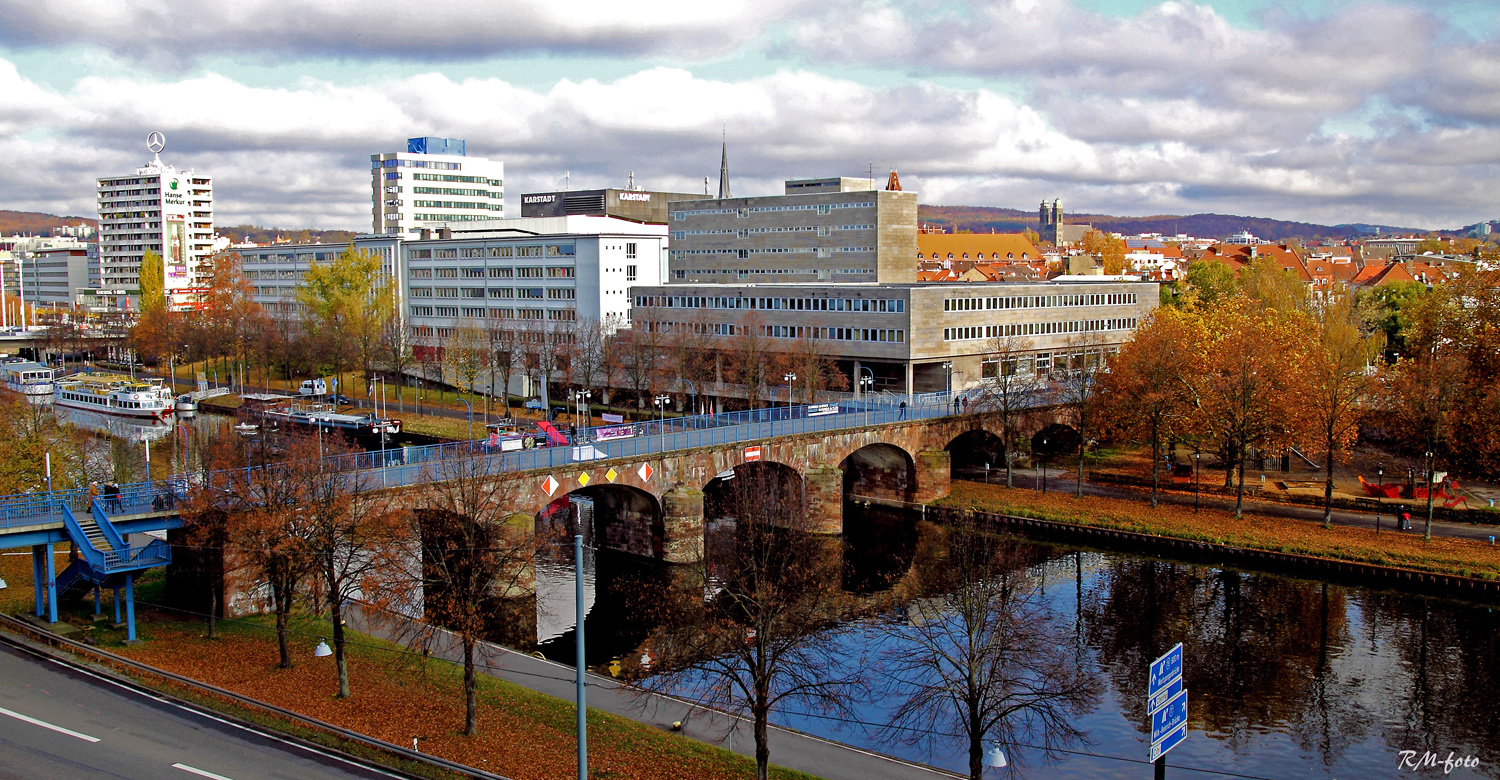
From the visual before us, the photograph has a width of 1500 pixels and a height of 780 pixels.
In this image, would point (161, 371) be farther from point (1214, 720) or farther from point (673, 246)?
point (1214, 720)

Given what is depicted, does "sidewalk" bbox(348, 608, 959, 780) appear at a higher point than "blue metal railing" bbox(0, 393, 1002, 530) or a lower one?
lower

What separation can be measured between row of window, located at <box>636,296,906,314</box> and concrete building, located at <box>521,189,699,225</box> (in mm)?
64774

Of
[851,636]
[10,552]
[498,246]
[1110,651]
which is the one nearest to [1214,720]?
[1110,651]

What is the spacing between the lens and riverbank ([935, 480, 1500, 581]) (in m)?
49.0

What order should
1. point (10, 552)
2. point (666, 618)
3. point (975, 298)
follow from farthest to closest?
point (975, 298) < point (10, 552) < point (666, 618)

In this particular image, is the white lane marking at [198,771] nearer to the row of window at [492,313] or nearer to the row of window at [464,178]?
the row of window at [492,313]

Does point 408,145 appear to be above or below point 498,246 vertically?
above

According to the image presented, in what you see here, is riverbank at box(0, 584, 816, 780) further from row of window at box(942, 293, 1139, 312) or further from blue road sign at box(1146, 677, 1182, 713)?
row of window at box(942, 293, 1139, 312)

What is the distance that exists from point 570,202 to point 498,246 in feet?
218

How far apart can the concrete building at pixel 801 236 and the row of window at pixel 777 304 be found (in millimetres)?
18256

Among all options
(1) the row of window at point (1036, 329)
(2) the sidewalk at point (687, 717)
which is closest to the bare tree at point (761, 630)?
(2) the sidewalk at point (687, 717)

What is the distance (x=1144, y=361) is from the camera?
64.4 meters

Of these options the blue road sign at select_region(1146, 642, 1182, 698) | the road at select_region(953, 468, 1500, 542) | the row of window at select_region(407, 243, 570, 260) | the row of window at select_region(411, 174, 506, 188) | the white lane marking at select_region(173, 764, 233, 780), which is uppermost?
the row of window at select_region(411, 174, 506, 188)

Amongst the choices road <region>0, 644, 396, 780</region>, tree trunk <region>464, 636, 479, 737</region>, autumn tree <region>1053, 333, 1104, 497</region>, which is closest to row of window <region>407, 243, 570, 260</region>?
autumn tree <region>1053, 333, 1104, 497</region>
